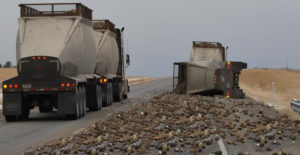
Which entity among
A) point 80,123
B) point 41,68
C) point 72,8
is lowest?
point 80,123

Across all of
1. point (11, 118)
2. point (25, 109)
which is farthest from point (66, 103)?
point (11, 118)

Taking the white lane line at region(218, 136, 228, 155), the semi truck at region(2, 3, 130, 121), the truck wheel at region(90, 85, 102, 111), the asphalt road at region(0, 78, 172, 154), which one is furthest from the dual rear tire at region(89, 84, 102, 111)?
the white lane line at region(218, 136, 228, 155)

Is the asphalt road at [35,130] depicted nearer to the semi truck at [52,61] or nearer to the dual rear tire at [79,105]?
the dual rear tire at [79,105]

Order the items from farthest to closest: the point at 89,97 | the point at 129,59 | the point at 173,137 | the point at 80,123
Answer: the point at 129,59
the point at 89,97
the point at 80,123
the point at 173,137

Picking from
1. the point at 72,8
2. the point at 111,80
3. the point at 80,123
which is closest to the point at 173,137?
the point at 80,123

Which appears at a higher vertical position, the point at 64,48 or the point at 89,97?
Result: the point at 64,48

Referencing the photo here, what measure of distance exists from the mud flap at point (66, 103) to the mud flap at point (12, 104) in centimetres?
135

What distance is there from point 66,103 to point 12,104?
184 cm

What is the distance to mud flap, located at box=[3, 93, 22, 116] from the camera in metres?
18.0

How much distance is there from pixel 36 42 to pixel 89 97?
14.4ft

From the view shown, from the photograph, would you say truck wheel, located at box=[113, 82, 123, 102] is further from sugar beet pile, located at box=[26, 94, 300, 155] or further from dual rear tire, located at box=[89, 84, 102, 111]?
sugar beet pile, located at box=[26, 94, 300, 155]

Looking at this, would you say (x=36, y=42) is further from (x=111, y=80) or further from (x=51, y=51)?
(x=111, y=80)

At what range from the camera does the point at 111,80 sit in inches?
1046

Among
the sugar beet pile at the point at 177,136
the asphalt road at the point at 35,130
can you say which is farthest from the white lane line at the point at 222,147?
the asphalt road at the point at 35,130
